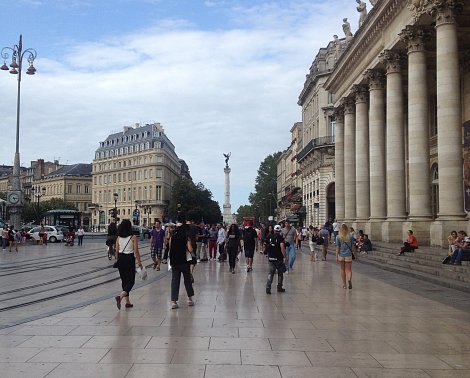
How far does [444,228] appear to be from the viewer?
73.2 ft

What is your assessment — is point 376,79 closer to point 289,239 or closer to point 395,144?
point 395,144

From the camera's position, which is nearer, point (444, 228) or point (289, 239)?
point (289, 239)

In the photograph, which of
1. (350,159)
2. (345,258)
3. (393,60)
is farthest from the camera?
(350,159)

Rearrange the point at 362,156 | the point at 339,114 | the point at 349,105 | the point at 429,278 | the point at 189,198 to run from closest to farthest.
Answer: the point at 429,278, the point at 362,156, the point at 349,105, the point at 339,114, the point at 189,198

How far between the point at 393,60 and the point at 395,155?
5.39 metres

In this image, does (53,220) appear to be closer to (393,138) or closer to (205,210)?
(205,210)

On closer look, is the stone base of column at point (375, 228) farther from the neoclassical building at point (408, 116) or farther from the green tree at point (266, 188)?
the green tree at point (266, 188)

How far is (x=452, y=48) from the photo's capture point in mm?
22562

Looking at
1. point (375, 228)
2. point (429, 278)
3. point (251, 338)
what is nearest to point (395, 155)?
point (375, 228)

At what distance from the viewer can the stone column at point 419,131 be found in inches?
1027

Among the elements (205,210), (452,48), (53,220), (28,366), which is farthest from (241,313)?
(205,210)

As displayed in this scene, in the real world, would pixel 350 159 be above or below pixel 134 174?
below

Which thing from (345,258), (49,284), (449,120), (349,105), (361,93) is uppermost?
(361,93)

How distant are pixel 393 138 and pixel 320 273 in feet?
41.6
